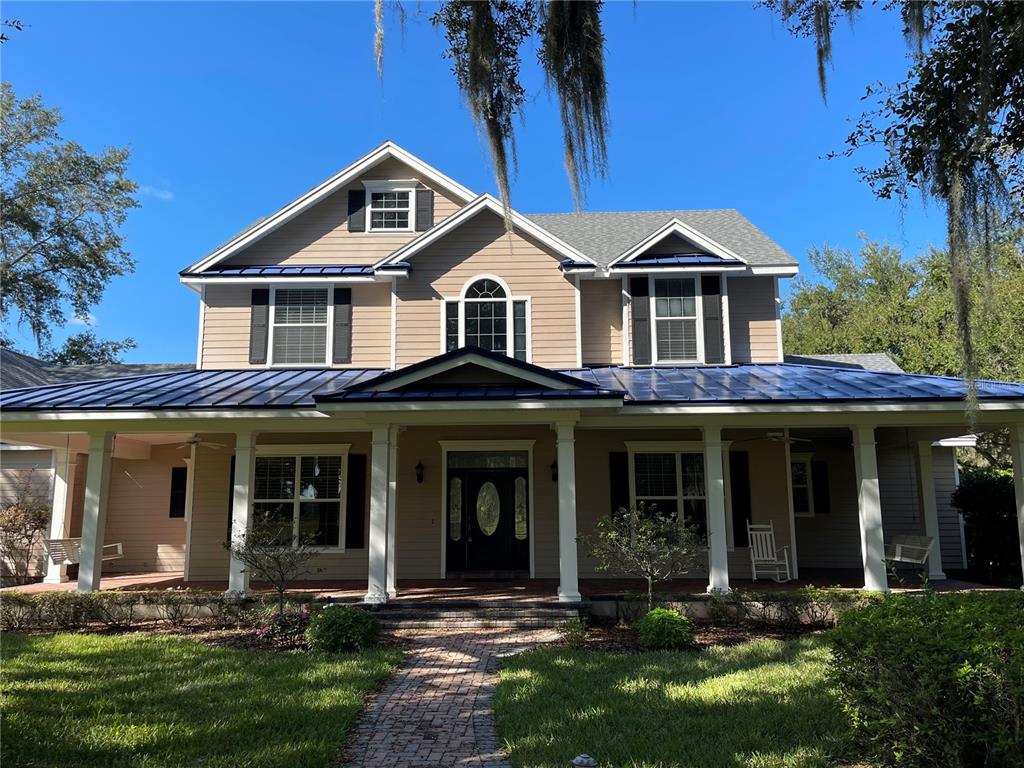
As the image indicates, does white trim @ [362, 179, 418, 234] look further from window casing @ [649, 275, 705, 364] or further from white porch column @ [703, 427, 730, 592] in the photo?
white porch column @ [703, 427, 730, 592]

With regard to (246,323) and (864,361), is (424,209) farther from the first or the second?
(864,361)

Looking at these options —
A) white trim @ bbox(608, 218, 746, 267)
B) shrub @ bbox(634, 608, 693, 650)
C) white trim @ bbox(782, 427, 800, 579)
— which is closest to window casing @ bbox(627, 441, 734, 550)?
white trim @ bbox(782, 427, 800, 579)

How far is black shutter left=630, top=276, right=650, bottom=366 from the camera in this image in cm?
1310

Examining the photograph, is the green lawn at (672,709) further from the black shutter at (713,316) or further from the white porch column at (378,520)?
the black shutter at (713,316)

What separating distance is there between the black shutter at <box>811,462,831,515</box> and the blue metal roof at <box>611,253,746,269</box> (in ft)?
15.5

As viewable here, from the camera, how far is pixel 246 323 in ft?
44.7

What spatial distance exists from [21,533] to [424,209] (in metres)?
10.8

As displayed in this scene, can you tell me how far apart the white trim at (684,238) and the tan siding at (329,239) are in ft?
12.8

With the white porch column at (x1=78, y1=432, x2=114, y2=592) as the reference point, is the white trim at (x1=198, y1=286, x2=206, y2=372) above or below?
above

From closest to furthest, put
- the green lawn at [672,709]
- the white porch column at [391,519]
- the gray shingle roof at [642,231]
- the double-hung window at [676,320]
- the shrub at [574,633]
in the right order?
the green lawn at [672,709] → the shrub at [574,633] → the white porch column at [391,519] → the double-hung window at [676,320] → the gray shingle roof at [642,231]

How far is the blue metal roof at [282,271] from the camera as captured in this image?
13.3 m

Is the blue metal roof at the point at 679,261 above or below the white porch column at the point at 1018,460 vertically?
above

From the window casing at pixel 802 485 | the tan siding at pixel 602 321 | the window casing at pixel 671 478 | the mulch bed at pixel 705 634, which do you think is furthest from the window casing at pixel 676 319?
the mulch bed at pixel 705 634

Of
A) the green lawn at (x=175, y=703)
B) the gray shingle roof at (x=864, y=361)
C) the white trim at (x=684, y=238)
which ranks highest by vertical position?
the white trim at (x=684, y=238)
